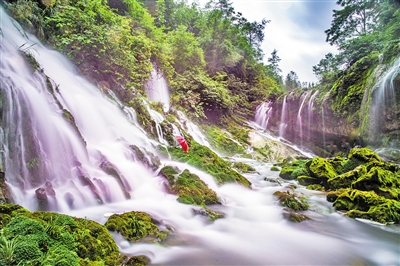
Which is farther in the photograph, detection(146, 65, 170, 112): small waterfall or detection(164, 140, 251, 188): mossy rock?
detection(146, 65, 170, 112): small waterfall

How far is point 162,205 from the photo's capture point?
510 centimetres

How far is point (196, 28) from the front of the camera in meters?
24.9

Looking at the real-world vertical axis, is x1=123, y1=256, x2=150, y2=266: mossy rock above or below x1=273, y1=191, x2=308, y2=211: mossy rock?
below

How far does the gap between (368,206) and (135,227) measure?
5.10 meters

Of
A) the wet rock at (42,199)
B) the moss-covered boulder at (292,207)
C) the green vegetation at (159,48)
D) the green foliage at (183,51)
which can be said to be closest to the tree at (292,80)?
the green vegetation at (159,48)

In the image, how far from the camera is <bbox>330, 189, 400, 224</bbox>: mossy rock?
17.3 ft

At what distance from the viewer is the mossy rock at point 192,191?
5404 millimetres

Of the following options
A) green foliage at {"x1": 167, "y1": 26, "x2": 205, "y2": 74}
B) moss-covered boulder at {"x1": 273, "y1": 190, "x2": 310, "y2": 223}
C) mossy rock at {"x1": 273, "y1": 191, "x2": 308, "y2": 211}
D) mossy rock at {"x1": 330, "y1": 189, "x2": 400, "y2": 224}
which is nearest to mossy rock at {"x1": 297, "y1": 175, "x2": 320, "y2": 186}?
mossy rock at {"x1": 330, "y1": 189, "x2": 400, "y2": 224}

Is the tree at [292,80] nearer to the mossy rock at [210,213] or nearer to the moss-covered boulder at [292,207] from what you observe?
the moss-covered boulder at [292,207]

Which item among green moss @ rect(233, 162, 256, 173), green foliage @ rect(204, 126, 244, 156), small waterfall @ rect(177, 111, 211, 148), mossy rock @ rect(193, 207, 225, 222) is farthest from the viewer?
green foliage @ rect(204, 126, 244, 156)

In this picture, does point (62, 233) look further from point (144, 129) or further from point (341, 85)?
point (341, 85)

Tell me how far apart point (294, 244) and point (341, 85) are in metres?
15.0

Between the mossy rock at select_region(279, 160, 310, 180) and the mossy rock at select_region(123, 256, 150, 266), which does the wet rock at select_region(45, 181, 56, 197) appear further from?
the mossy rock at select_region(279, 160, 310, 180)

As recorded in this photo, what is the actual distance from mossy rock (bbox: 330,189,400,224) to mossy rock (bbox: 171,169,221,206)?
293cm
